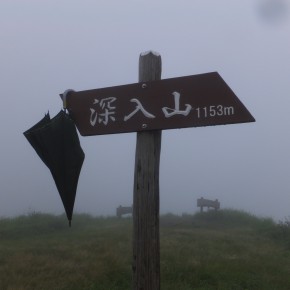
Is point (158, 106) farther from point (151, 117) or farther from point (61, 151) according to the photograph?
point (61, 151)

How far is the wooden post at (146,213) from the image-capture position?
3.23 meters

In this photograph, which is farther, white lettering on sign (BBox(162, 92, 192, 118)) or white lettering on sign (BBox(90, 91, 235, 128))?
white lettering on sign (BBox(162, 92, 192, 118))

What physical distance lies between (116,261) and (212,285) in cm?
204

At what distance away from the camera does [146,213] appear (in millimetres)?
3287

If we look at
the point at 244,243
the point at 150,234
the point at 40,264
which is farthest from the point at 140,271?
the point at 244,243

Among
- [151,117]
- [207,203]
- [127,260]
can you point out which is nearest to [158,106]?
[151,117]

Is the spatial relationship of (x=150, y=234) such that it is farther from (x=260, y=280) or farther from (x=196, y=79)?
(x=260, y=280)

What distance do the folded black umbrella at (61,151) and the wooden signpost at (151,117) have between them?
21 cm

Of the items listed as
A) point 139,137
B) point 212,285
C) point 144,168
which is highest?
point 139,137

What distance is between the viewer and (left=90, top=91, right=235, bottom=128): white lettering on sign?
3.11 m

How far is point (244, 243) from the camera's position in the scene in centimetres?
1169

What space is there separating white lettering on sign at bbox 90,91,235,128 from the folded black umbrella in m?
0.26

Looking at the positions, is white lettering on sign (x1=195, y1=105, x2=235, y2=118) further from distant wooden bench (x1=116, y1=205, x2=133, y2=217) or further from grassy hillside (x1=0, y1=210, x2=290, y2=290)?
distant wooden bench (x1=116, y1=205, x2=133, y2=217)

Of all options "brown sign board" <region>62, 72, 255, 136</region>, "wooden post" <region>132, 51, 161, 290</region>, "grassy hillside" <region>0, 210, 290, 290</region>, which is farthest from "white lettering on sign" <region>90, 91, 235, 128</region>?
"grassy hillside" <region>0, 210, 290, 290</region>
